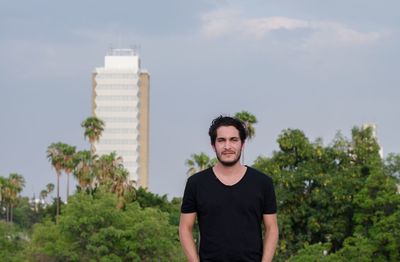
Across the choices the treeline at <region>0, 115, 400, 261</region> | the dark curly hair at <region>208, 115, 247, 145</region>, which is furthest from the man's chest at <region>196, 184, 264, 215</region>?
the treeline at <region>0, 115, 400, 261</region>

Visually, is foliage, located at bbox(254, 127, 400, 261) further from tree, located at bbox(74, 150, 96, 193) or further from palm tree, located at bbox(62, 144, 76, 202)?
palm tree, located at bbox(62, 144, 76, 202)

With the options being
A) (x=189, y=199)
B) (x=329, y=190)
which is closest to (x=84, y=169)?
(x=329, y=190)

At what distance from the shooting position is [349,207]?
59.7 meters

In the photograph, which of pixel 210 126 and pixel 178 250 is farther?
pixel 178 250

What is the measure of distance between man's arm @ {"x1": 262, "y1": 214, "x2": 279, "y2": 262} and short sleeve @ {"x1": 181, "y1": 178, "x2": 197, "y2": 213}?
1.55ft

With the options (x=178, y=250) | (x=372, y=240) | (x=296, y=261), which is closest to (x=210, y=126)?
(x=296, y=261)

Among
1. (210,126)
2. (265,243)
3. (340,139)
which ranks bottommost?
(265,243)

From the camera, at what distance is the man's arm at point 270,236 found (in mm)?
6578

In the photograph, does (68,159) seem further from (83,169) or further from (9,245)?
(9,245)

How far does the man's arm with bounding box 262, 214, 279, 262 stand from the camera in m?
6.58

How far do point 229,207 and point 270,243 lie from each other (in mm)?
350

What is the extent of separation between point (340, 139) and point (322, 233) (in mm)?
5723

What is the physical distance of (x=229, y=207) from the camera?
6629 mm

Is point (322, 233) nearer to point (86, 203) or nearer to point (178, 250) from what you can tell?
point (178, 250)
